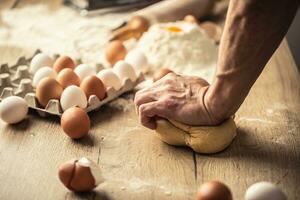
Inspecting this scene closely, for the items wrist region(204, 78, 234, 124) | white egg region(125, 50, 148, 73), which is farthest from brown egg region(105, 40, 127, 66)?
wrist region(204, 78, 234, 124)

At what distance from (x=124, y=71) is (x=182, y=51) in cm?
25

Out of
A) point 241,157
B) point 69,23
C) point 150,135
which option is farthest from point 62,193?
point 69,23

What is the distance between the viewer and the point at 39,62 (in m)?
1.81

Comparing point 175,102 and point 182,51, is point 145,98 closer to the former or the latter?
point 175,102

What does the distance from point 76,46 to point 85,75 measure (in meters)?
0.38

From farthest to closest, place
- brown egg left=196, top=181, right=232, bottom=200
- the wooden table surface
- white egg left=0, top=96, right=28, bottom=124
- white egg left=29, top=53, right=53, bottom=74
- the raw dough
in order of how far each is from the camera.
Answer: white egg left=29, top=53, right=53, bottom=74
white egg left=0, top=96, right=28, bottom=124
the raw dough
the wooden table surface
brown egg left=196, top=181, right=232, bottom=200

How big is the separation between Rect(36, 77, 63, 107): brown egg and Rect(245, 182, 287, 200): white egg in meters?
0.69

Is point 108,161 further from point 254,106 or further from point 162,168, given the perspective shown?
point 254,106

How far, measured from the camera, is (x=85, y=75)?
173 cm

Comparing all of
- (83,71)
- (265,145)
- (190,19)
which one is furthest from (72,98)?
(190,19)

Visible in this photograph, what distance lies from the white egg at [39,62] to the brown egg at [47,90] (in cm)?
20

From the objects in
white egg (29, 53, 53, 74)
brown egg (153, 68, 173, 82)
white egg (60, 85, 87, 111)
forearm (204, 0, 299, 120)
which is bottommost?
white egg (29, 53, 53, 74)

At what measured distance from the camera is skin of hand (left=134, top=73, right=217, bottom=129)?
55.7 inches

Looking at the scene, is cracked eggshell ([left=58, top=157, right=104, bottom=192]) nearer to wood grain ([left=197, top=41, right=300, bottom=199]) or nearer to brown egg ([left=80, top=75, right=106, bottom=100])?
wood grain ([left=197, top=41, right=300, bottom=199])
